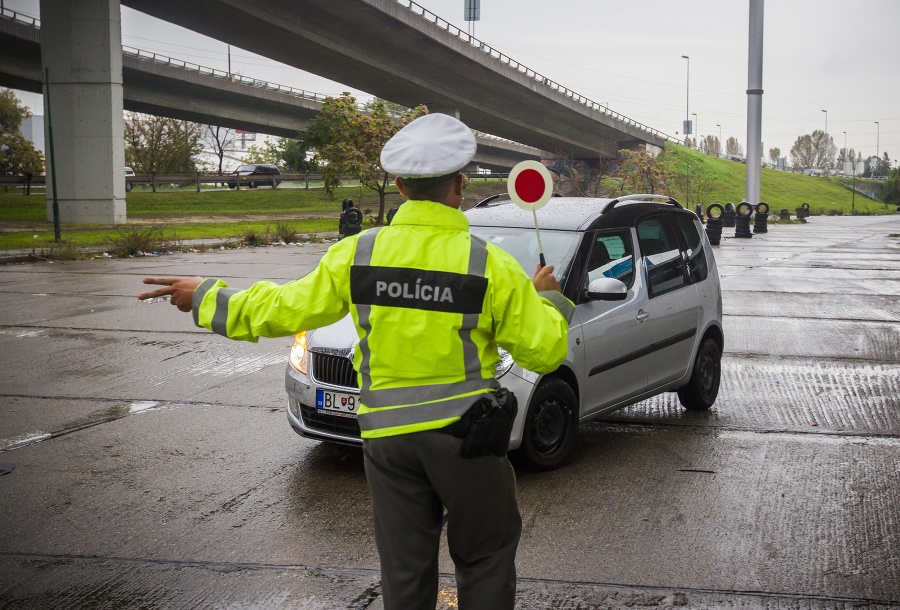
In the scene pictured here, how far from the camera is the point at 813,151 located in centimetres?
18588

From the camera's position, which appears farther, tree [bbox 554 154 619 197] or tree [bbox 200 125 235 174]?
tree [bbox 200 125 235 174]

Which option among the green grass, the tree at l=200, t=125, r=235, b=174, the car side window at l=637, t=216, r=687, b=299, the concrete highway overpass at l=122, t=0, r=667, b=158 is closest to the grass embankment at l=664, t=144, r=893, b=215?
the concrete highway overpass at l=122, t=0, r=667, b=158

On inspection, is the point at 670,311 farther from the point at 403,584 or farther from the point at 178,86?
the point at 178,86

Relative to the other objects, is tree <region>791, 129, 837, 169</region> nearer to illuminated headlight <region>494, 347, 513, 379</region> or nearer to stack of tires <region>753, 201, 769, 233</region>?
stack of tires <region>753, 201, 769, 233</region>

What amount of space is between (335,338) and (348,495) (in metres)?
0.99

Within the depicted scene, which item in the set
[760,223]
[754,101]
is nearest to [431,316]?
[760,223]

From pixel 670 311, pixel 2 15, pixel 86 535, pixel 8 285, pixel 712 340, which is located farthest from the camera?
pixel 2 15

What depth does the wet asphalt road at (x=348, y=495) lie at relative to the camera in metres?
3.87

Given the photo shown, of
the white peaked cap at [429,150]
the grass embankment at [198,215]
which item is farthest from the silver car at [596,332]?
the grass embankment at [198,215]

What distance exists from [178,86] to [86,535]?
5433cm

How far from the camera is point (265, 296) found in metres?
2.74

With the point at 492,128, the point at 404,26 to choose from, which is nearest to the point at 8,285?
the point at 404,26

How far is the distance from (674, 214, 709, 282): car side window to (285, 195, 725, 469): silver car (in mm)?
12

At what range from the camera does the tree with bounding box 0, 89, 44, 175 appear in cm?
6638
